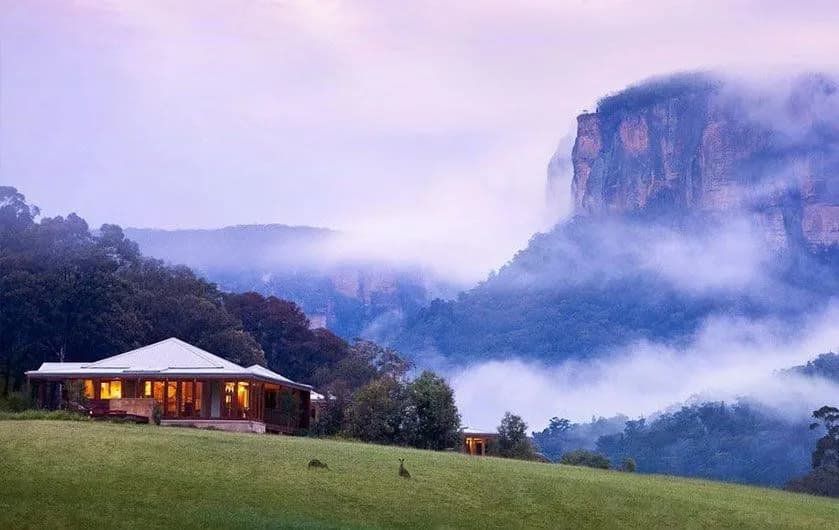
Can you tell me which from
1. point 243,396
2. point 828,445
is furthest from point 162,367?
point 828,445

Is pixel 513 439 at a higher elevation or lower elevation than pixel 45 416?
lower

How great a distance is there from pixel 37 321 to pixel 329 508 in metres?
49.4

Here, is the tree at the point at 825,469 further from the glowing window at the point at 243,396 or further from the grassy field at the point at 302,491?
the grassy field at the point at 302,491

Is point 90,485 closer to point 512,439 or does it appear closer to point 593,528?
point 593,528

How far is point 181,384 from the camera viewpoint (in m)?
Result: 57.0

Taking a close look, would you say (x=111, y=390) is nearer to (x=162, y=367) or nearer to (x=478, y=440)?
(x=162, y=367)

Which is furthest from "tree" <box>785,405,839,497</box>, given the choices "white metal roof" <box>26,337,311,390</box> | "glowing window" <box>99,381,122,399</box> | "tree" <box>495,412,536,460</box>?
"glowing window" <box>99,381,122,399</box>

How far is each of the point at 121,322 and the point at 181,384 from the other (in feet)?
68.9

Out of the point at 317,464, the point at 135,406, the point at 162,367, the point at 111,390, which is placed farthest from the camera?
the point at 111,390

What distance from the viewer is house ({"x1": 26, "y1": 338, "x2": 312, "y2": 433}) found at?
2173 inches

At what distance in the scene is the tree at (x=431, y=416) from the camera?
59844mm

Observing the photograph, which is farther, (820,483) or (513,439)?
(820,483)

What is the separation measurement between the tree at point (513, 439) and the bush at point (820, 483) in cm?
1269

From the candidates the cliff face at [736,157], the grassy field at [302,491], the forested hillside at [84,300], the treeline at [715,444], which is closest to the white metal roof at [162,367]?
the forested hillside at [84,300]
